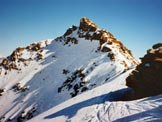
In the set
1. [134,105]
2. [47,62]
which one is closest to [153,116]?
[134,105]

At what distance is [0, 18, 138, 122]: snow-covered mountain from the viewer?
75500mm

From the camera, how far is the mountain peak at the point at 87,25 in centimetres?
10762

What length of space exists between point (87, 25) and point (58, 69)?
92.5 ft

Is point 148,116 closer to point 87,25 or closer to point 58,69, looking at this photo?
point 58,69

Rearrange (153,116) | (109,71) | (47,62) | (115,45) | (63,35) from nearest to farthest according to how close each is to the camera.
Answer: (153,116) → (109,71) → (115,45) → (47,62) → (63,35)

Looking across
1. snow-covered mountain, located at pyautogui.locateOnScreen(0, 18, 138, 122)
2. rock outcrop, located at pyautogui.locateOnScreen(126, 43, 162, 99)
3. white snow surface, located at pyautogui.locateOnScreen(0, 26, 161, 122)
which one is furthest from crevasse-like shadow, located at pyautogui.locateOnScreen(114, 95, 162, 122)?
snow-covered mountain, located at pyautogui.locateOnScreen(0, 18, 138, 122)

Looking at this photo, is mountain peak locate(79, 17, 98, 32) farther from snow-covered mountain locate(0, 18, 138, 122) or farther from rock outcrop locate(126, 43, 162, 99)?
rock outcrop locate(126, 43, 162, 99)

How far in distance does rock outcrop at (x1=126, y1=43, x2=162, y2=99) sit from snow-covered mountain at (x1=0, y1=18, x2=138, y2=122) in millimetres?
22394

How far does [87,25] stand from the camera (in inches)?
4321

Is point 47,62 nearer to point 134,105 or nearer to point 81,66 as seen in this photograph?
point 81,66

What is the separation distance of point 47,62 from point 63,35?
63.6ft

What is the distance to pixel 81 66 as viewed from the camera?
289 ft

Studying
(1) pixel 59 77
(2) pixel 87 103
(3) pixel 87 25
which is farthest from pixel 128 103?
(3) pixel 87 25

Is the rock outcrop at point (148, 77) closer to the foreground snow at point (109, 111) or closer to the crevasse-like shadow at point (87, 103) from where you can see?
the crevasse-like shadow at point (87, 103)
